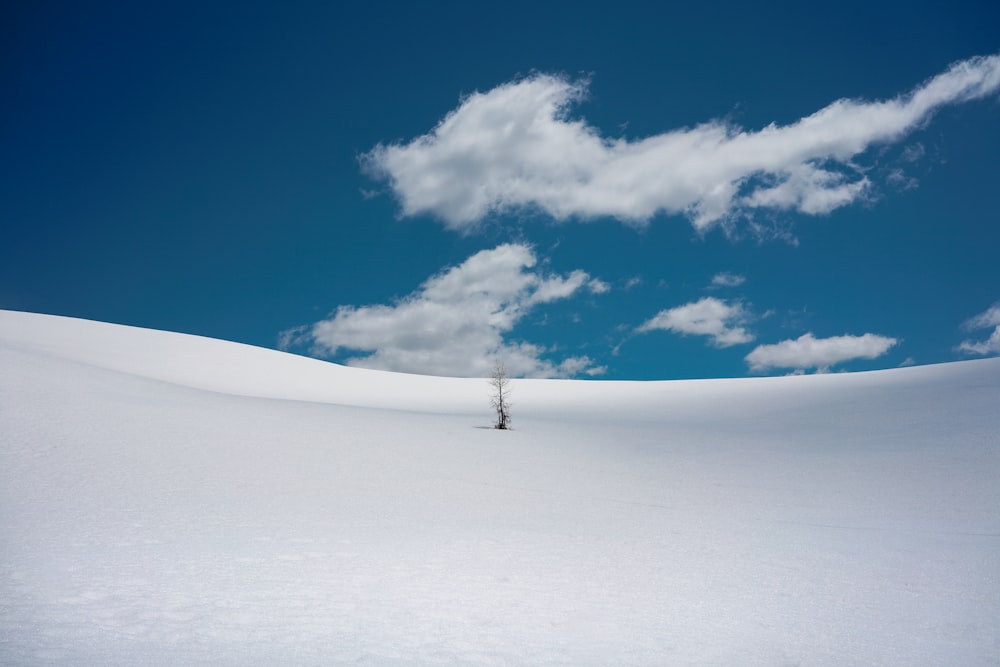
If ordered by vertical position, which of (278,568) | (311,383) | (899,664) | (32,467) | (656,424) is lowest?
(899,664)

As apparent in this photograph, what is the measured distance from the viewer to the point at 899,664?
5.75m

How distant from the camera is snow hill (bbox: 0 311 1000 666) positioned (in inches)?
235

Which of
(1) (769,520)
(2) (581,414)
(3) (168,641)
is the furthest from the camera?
(2) (581,414)

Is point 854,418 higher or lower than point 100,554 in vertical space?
higher

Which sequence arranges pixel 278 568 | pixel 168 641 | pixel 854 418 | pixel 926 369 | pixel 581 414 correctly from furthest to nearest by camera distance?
pixel 926 369 → pixel 581 414 → pixel 854 418 → pixel 278 568 → pixel 168 641

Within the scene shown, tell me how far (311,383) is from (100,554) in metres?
29.8

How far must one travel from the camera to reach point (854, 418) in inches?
977

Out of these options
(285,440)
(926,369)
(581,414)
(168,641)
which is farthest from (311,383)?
(926,369)

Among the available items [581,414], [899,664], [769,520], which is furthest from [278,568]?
[581,414]

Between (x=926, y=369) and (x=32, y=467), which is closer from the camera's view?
(x=32, y=467)

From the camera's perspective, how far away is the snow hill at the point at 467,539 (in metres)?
5.96

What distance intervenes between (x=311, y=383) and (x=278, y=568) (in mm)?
30392

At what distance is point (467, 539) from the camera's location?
9.21 meters

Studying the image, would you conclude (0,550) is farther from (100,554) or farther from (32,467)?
(32,467)
